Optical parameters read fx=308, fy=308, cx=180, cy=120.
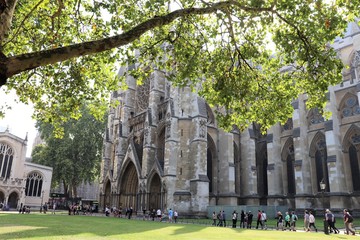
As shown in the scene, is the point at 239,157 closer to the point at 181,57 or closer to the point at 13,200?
the point at 181,57

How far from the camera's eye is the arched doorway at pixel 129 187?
112ft

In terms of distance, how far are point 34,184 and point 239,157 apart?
98.8 feet

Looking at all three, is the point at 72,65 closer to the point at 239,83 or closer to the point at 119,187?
the point at 239,83

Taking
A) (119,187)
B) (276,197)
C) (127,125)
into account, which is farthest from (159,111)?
(276,197)

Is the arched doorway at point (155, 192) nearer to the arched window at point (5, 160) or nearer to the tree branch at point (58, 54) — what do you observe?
the arched window at point (5, 160)

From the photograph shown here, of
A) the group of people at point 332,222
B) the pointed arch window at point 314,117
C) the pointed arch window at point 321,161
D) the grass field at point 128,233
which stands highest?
the pointed arch window at point 314,117

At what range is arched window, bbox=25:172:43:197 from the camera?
44.2 meters

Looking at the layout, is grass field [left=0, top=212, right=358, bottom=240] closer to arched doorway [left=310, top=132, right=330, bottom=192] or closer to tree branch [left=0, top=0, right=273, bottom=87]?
tree branch [left=0, top=0, right=273, bottom=87]

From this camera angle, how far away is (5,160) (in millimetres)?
41156

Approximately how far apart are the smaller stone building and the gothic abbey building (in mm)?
13690

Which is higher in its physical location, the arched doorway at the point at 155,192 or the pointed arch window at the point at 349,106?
the pointed arch window at the point at 349,106

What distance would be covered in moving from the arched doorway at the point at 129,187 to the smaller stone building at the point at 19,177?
14243 millimetres

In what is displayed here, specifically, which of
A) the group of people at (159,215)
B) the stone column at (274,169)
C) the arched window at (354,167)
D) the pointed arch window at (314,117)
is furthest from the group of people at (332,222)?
the pointed arch window at (314,117)

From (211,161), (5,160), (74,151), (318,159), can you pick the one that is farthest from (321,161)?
(5,160)
